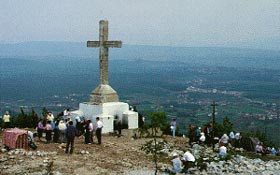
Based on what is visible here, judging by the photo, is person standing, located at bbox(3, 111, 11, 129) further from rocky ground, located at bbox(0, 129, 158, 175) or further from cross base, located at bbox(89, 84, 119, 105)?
rocky ground, located at bbox(0, 129, 158, 175)

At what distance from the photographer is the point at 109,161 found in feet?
58.7

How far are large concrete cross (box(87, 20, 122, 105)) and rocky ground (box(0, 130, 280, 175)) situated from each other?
9.32 feet

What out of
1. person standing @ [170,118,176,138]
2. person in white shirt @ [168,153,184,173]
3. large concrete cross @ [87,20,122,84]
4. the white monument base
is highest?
large concrete cross @ [87,20,122,84]

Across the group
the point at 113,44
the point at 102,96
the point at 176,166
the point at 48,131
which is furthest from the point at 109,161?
the point at 113,44

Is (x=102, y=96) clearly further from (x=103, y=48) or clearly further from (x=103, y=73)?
(x=103, y=48)

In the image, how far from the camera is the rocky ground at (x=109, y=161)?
53.3 feet

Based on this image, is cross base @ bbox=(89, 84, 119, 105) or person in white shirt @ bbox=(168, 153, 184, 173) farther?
cross base @ bbox=(89, 84, 119, 105)

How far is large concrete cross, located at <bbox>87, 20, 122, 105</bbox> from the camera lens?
2466 centimetres

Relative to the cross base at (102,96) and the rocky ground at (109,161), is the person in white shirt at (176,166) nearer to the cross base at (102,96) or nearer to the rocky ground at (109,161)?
the rocky ground at (109,161)

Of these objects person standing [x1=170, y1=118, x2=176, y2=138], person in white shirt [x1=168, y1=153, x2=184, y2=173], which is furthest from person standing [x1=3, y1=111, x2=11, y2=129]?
person in white shirt [x1=168, y1=153, x2=184, y2=173]

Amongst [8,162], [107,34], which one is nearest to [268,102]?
[107,34]

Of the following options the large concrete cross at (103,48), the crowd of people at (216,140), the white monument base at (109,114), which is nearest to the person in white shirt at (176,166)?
the crowd of people at (216,140)

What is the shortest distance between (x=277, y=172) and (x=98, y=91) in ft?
32.3

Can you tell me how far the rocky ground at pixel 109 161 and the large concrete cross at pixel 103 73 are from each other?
9.32 feet
